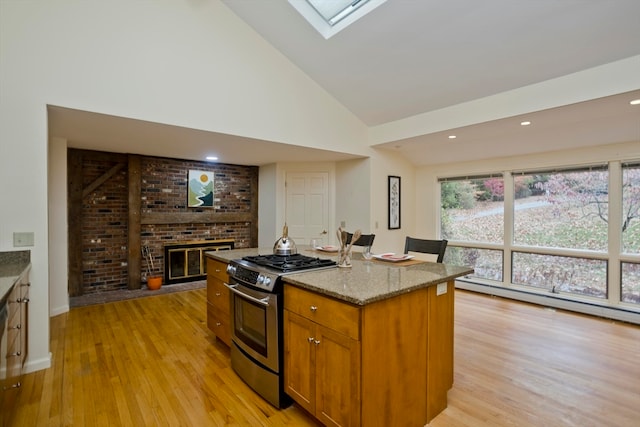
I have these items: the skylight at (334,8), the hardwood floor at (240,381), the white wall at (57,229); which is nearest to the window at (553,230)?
the hardwood floor at (240,381)

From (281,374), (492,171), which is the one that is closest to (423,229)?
(492,171)

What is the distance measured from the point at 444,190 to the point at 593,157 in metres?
2.07

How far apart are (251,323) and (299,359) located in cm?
55

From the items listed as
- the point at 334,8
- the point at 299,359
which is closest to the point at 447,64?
the point at 334,8

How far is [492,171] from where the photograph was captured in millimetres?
4980

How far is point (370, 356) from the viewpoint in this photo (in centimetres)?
160

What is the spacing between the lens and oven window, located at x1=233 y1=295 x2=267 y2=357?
86.6 inches

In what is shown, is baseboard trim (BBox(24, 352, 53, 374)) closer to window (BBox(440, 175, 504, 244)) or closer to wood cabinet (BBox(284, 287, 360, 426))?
wood cabinet (BBox(284, 287, 360, 426))

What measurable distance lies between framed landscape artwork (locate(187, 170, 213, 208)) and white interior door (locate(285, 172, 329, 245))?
141 cm

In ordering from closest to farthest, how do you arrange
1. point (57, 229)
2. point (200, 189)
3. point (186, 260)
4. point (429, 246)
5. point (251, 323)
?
point (251, 323) < point (429, 246) < point (57, 229) < point (186, 260) < point (200, 189)

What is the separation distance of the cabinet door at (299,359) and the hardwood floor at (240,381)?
21 centimetres

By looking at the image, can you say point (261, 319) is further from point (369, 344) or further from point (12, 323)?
point (12, 323)

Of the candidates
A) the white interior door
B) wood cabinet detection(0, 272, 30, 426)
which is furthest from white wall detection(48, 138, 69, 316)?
the white interior door

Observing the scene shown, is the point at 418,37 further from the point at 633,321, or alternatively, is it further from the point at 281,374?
the point at 633,321
